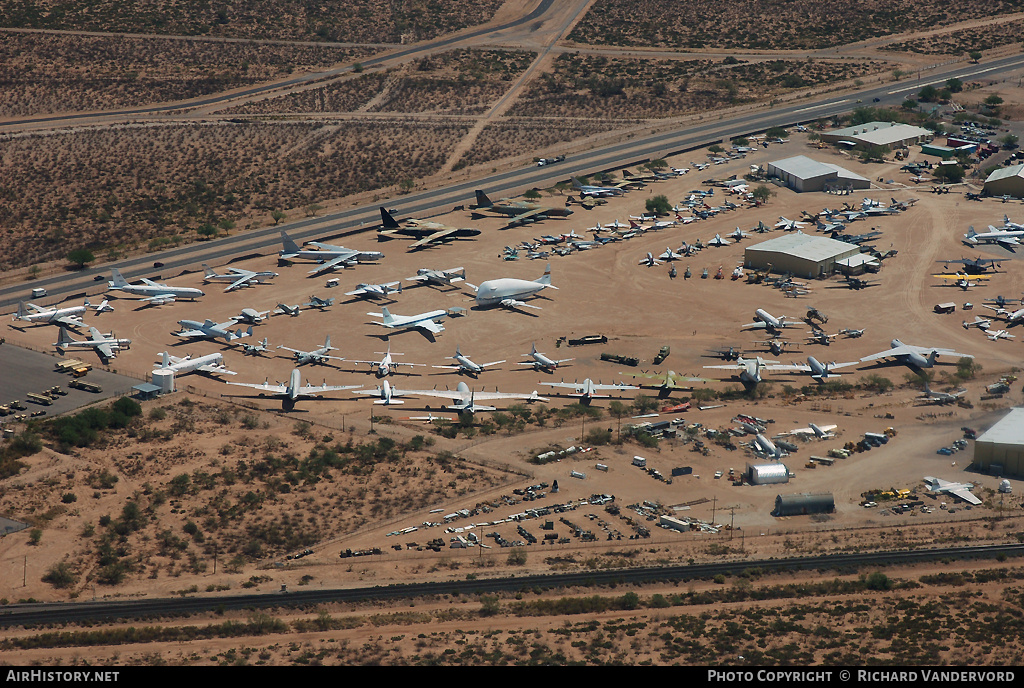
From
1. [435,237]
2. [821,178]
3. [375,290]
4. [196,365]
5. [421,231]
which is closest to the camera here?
[196,365]

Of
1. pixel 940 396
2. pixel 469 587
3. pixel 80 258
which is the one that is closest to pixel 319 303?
pixel 80 258

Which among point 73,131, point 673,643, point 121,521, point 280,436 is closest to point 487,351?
point 280,436

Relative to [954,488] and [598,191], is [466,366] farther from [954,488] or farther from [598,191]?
[598,191]

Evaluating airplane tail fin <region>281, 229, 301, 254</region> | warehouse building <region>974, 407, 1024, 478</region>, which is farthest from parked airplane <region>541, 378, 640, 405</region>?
airplane tail fin <region>281, 229, 301, 254</region>

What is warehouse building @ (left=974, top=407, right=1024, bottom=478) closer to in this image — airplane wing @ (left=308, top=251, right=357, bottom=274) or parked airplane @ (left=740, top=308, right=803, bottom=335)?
parked airplane @ (left=740, top=308, right=803, bottom=335)

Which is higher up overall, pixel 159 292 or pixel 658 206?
pixel 658 206

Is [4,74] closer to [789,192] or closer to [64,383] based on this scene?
[64,383]
